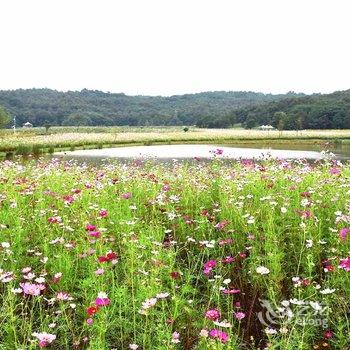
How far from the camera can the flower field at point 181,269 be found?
304 centimetres

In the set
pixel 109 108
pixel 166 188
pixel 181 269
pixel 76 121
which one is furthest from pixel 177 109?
Result: pixel 181 269

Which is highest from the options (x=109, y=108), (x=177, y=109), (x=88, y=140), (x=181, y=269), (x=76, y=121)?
(x=109, y=108)

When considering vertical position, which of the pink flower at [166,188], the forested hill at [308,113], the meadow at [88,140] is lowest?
the meadow at [88,140]

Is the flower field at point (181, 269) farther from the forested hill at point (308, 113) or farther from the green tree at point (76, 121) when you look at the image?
the green tree at point (76, 121)

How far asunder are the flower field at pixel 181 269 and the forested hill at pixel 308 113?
252 ft

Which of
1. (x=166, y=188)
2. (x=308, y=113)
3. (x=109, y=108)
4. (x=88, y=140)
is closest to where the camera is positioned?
(x=166, y=188)

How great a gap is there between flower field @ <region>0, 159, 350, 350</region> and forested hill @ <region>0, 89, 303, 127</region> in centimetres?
10450

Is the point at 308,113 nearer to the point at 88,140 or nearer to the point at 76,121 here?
the point at 88,140

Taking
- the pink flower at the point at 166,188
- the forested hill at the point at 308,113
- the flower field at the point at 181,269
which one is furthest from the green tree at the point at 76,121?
the pink flower at the point at 166,188

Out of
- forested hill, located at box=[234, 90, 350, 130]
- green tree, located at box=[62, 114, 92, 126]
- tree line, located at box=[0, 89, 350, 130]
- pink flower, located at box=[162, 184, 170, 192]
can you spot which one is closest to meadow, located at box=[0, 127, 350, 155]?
tree line, located at box=[0, 89, 350, 130]

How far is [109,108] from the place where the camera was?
5822 inches

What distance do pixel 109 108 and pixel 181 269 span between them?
146609 mm

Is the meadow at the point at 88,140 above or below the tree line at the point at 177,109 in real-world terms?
below

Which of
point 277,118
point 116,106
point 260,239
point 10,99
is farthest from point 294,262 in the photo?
point 116,106
